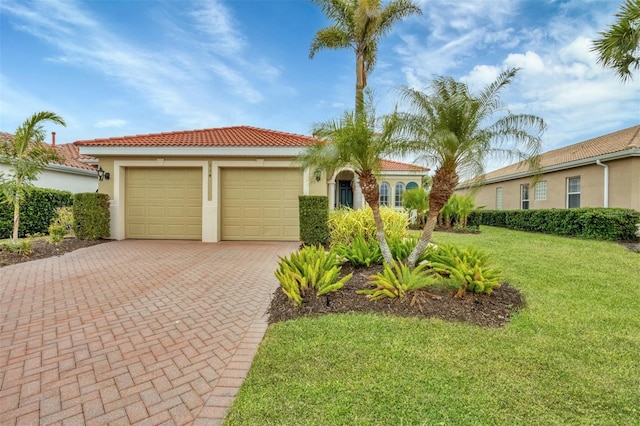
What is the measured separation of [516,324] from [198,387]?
3939mm

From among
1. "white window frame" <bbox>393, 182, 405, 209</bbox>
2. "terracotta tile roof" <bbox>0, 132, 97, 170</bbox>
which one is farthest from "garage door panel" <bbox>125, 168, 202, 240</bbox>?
"white window frame" <bbox>393, 182, 405, 209</bbox>

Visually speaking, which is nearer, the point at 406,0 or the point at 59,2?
the point at 59,2

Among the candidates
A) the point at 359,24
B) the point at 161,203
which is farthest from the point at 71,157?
the point at 359,24

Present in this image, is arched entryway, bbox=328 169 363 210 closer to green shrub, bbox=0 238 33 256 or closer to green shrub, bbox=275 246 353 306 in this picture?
green shrub, bbox=275 246 353 306

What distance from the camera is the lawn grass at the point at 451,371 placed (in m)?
2.27

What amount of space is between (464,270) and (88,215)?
11986 mm

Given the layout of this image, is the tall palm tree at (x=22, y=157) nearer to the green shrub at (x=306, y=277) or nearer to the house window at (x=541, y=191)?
the green shrub at (x=306, y=277)

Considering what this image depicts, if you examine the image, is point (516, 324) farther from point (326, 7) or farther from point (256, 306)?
point (326, 7)

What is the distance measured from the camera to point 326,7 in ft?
46.3

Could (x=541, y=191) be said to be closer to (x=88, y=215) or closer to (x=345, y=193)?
(x=345, y=193)

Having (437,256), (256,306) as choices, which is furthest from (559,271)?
(256,306)

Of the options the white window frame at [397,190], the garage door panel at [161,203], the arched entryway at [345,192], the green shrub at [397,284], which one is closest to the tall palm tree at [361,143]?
the green shrub at [397,284]

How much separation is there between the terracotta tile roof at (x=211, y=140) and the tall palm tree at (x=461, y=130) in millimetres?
4967

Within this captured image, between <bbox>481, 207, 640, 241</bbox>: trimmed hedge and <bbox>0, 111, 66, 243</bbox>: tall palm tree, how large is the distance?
19.1m
